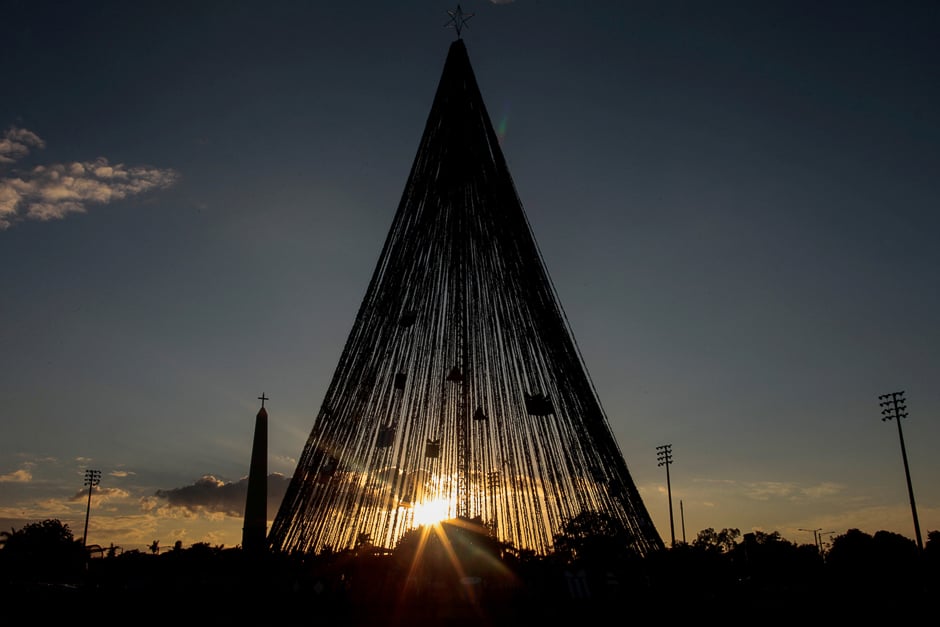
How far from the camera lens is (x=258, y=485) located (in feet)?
69.9

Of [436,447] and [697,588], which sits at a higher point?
[436,447]

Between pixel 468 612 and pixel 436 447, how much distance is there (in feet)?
7.51

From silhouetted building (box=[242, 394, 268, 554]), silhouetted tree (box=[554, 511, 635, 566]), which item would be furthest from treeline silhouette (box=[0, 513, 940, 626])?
silhouetted building (box=[242, 394, 268, 554])

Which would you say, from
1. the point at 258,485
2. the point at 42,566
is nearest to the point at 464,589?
the point at 42,566

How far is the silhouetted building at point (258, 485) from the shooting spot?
68.7ft

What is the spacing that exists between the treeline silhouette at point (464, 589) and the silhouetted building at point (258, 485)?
1007 cm

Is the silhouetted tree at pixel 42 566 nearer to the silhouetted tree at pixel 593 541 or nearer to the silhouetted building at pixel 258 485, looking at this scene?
the silhouetted building at pixel 258 485

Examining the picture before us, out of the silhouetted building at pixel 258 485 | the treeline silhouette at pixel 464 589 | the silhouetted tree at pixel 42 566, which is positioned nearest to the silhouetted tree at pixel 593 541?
the treeline silhouette at pixel 464 589

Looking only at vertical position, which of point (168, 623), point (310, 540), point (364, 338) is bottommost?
point (168, 623)

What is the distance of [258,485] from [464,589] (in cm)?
1357

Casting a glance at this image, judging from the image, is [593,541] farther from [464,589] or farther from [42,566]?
[42,566]

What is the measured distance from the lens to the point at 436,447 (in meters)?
10.1

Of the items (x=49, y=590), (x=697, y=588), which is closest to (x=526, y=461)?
(x=697, y=588)

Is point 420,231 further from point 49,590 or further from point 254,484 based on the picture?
point 254,484
